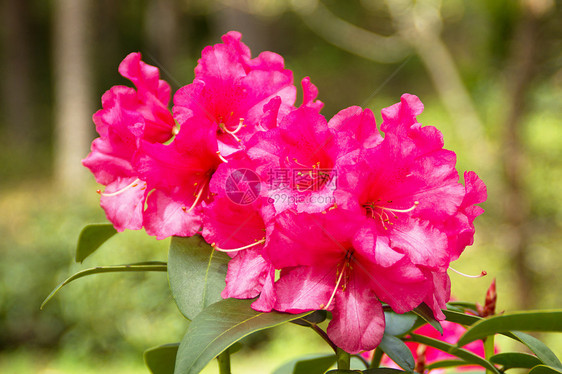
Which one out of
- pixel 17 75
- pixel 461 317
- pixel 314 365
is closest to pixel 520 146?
pixel 314 365

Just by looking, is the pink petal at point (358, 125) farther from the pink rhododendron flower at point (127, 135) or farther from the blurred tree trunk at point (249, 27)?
the blurred tree trunk at point (249, 27)

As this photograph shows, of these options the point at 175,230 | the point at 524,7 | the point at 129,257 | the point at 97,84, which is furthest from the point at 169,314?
the point at 97,84

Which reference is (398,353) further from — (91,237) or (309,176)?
(91,237)

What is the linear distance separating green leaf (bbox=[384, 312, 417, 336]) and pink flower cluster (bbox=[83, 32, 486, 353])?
17 cm

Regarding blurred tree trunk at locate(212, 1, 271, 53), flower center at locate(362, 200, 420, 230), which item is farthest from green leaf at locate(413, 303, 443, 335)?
blurred tree trunk at locate(212, 1, 271, 53)

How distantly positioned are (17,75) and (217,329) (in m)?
13.8

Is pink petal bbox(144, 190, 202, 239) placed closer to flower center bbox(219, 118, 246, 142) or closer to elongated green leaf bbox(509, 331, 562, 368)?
flower center bbox(219, 118, 246, 142)

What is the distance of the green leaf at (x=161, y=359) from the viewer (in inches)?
37.2

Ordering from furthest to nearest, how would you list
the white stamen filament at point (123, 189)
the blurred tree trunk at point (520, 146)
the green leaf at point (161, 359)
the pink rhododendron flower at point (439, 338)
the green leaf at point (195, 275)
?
the blurred tree trunk at point (520, 146)
the pink rhododendron flower at point (439, 338)
the green leaf at point (161, 359)
the white stamen filament at point (123, 189)
the green leaf at point (195, 275)

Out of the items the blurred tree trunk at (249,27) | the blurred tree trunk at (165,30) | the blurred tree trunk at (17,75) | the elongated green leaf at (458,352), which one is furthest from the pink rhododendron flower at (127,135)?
the blurred tree trunk at (17,75)

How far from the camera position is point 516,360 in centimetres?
80

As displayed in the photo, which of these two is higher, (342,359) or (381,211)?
(381,211)

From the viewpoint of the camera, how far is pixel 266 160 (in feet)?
2.20

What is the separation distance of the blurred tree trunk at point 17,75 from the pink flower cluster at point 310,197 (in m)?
12.5
